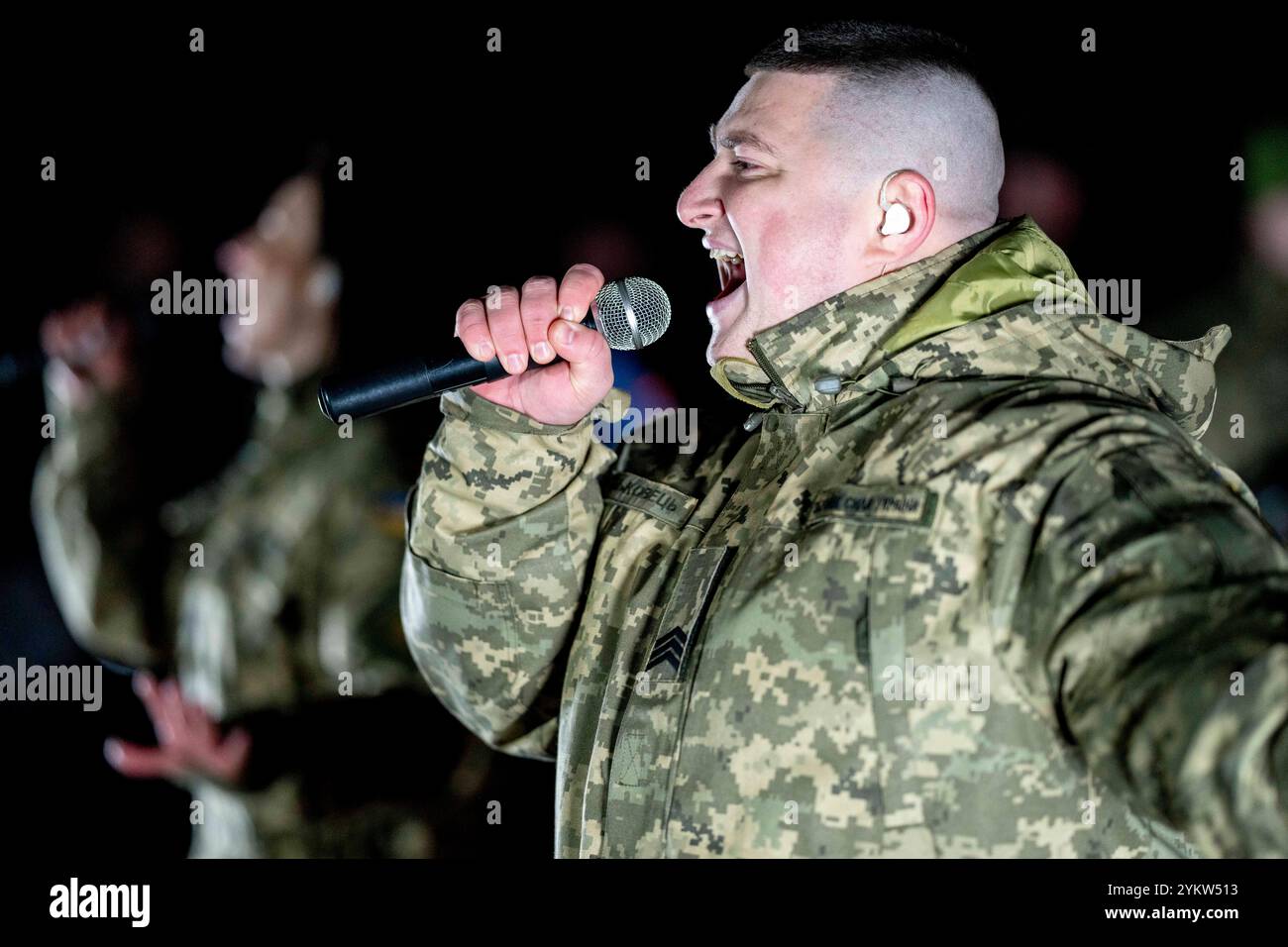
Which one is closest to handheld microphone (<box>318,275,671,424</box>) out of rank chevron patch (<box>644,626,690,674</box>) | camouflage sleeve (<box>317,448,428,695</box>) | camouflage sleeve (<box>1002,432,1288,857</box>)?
rank chevron patch (<box>644,626,690,674</box>)

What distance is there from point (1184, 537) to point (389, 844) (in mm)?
2187

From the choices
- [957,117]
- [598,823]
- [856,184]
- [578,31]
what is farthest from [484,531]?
[578,31]

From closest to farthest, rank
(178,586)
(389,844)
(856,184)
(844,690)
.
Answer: (844,690)
(856,184)
(389,844)
(178,586)

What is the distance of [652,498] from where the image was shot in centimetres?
166

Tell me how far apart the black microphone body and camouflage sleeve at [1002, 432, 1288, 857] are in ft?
2.21

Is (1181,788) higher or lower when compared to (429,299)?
lower

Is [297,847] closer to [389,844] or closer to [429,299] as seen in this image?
[389,844]

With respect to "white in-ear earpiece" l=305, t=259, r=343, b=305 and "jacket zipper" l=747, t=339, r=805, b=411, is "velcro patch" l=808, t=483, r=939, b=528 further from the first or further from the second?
"white in-ear earpiece" l=305, t=259, r=343, b=305

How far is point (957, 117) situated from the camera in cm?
163

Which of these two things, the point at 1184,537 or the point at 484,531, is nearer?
the point at 1184,537

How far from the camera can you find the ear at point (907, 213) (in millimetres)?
1562

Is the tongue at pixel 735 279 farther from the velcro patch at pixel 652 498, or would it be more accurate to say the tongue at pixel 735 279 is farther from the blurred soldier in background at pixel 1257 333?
the blurred soldier in background at pixel 1257 333

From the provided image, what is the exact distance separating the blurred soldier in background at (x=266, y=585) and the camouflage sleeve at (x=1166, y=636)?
192cm

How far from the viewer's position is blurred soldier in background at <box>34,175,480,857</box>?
287 centimetres
